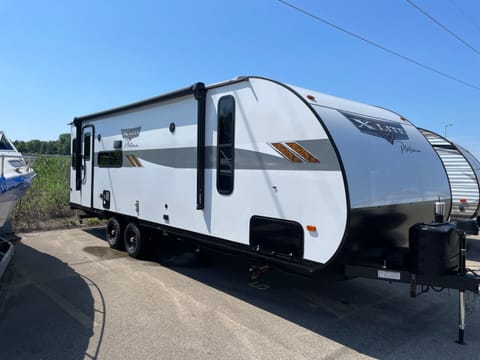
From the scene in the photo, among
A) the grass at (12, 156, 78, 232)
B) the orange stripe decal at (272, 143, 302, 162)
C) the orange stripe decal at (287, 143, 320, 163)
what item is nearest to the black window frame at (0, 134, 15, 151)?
the grass at (12, 156, 78, 232)

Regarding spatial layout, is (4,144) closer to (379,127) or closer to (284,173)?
(284,173)

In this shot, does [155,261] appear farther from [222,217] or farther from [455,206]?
[455,206]

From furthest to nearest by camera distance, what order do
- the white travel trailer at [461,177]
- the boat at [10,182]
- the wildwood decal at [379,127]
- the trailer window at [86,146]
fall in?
the white travel trailer at [461,177] → the trailer window at [86,146] → the boat at [10,182] → the wildwood decal at [379,127]

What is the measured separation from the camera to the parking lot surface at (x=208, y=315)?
3.93m

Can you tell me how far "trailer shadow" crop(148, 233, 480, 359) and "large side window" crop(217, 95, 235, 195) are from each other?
1.21 meters

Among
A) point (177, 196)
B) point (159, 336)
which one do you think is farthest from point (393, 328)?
point (177, 196)

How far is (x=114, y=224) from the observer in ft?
27.0

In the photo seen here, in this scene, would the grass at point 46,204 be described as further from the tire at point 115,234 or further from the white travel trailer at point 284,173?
the white travel trailer at point 284,173

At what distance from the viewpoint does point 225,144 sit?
530 centimetres

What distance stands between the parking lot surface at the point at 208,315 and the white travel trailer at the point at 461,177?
4.74m

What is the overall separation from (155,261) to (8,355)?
3.81 m

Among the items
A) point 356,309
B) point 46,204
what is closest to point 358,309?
point 356,309

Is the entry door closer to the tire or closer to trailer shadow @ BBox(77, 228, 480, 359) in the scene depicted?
the tire

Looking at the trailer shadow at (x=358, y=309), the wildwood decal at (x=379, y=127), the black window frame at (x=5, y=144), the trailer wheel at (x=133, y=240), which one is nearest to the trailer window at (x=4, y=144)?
the black window frame at (x=5, y=144)
